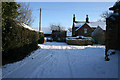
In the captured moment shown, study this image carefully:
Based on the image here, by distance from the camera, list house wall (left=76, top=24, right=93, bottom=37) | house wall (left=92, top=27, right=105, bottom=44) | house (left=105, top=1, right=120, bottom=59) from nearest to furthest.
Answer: house (left=105, top=1, right=120, bottom=59)
house wall (left=92, top=27, right=105, bottom=44)
house wall (left=76, top=24, right=93, bottom=37)

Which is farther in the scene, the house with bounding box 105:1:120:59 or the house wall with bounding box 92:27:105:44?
the house wall with bounding box 92:27:105:44

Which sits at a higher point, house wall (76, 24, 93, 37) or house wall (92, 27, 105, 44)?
house wall (76, 24, 93, 37)

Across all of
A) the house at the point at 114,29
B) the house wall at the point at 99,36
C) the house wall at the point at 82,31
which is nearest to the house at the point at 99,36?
the house wall at the point at 99,36

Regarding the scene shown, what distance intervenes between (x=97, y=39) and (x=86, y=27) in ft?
34.0

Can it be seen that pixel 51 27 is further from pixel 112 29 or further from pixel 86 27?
pixel 112 29

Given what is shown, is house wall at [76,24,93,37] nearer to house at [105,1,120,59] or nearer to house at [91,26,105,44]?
house at [91,26,105,44]

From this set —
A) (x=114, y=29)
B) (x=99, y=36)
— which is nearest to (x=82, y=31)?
(x=99, y=36)

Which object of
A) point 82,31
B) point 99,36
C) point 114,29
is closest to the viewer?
point 114,29

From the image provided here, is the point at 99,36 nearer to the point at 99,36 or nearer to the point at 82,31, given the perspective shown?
the point at 99,36

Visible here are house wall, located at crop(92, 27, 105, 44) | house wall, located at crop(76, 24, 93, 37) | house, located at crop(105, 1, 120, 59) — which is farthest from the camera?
house wall, located at crop(76, 24, 93, 37)

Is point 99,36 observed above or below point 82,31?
below

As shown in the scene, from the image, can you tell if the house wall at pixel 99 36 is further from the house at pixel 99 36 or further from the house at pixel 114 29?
the house at pixel 114 29

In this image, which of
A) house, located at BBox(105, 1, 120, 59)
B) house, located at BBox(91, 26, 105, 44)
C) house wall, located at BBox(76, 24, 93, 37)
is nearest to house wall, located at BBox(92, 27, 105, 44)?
house, located at BBox(91, 26, 105, 44)

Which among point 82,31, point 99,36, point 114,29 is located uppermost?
point 82,31
